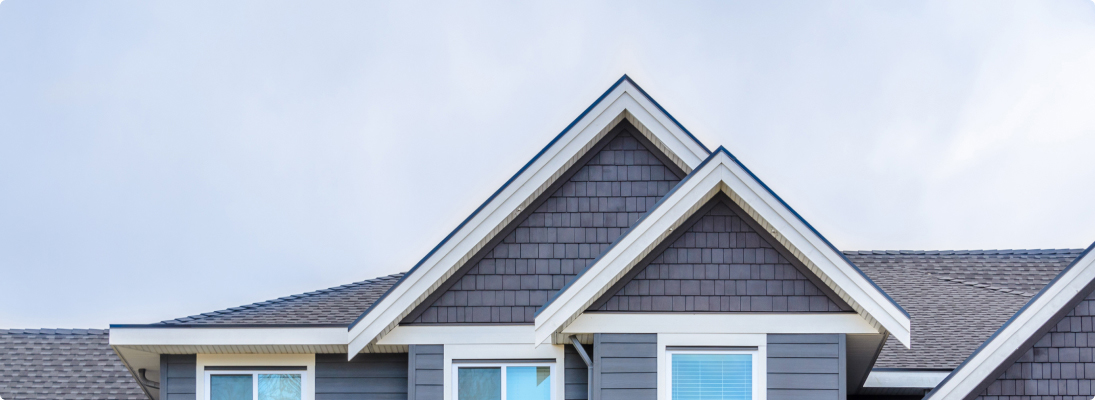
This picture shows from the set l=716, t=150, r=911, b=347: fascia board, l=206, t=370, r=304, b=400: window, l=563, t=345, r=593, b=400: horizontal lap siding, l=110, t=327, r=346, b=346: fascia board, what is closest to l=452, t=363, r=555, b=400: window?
l=563, t=345, r=593, b=400: horizontal lap siding

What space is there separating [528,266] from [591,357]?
1327 millimetres

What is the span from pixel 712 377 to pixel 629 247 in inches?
66.9

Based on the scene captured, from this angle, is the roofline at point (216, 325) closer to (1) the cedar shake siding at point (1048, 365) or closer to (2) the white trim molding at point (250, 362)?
(2) the white trim molding at point (250, 362)

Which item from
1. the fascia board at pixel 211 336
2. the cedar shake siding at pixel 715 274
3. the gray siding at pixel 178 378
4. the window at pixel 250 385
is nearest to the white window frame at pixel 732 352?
the cedar shake siding at pixel 715 274

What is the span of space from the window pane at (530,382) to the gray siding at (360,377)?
54.3 inches

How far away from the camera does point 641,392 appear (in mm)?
7961

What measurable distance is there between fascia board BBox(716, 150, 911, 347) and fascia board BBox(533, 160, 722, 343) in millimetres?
262

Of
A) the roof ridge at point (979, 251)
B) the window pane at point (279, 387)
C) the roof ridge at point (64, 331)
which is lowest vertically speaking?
the window pane at point (279, 387)

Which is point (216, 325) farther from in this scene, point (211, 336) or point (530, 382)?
point (530, 382)

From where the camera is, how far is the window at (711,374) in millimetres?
8000

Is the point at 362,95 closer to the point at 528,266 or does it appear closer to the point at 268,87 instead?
the point at 268,87

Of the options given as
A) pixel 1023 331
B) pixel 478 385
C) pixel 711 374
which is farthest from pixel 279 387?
pixel 1023 331

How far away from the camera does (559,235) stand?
926 centimetres

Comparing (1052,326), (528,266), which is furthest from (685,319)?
(1052,326)
